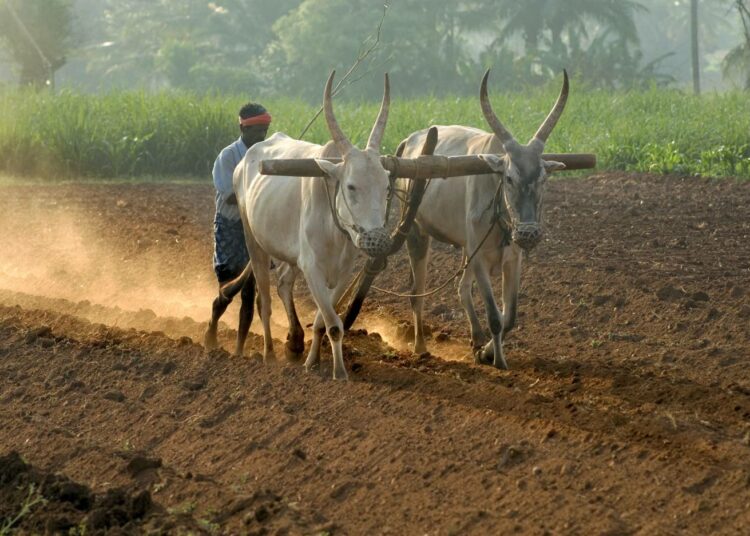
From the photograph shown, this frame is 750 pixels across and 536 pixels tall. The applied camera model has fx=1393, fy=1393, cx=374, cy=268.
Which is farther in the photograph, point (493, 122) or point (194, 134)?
point (194, 134)

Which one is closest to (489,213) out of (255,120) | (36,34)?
(255,120)

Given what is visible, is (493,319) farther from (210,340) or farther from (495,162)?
(210,340)

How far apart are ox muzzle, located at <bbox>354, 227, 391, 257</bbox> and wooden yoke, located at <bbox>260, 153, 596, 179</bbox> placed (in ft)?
1.81

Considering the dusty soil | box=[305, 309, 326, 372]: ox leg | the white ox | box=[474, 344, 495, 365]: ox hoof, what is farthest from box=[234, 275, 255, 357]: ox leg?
box=[474, 344, 495, 365]: ox hoof

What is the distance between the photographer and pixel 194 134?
68.8 ft

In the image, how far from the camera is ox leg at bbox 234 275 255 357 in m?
9.12

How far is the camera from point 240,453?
654 centimetres

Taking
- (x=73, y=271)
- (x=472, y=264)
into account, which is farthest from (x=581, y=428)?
(x=73, y=271)

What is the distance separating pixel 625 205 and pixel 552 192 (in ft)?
5.48

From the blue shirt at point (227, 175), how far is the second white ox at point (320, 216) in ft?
0.58

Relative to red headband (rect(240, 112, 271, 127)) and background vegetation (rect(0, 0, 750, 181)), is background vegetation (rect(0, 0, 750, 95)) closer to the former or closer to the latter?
background vegetation (rect(0, 0, 750, 181))

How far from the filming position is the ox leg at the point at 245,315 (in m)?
9.12

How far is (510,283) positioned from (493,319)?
426mm

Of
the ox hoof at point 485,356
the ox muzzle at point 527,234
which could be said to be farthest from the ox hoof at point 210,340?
the ox muzzle at point 527,234
